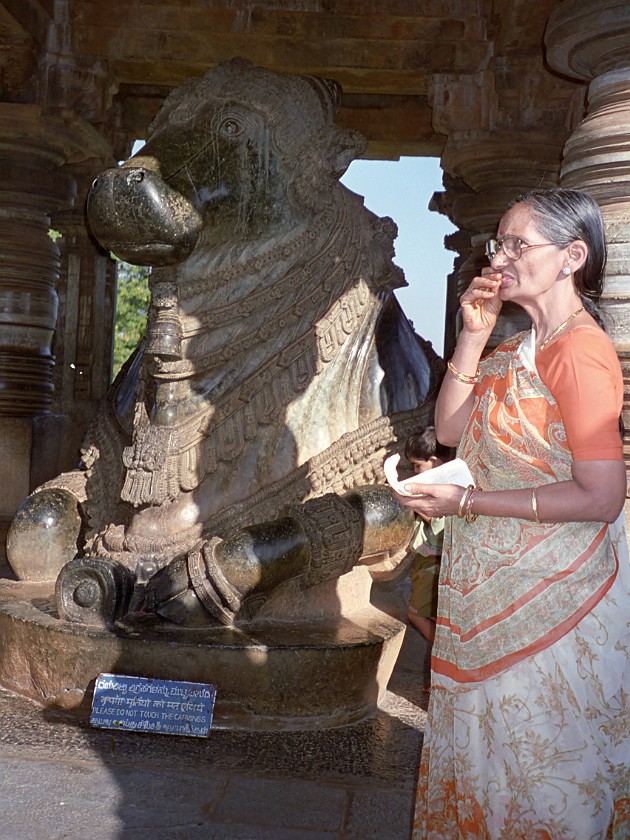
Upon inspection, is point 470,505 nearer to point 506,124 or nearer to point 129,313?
point 506,124

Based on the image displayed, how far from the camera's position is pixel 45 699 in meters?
3.69

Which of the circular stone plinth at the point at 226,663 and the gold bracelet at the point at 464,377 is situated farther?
the circular stone plinth at the point at 226,663

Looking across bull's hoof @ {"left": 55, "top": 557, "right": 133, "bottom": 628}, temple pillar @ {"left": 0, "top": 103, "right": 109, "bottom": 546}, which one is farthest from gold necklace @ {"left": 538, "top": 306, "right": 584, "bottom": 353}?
temple pillar @ {"left": 0, "top": 103, "right": 109, "bottom": 546}

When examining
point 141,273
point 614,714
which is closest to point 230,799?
point 614,714

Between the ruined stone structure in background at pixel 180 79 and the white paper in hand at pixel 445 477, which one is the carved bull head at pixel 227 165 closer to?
the ruined stone structure in background at pixel 180 79

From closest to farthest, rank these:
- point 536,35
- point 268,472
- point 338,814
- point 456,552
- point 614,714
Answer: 1. point 614,714
2. point 456,552
3. point 338,814
4. point 268,472
5. point 536,35

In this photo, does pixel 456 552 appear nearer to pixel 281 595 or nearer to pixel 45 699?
pixel 281 595

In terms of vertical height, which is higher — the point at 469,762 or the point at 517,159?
the point at 517,159

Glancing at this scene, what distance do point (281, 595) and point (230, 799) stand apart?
0.95 m

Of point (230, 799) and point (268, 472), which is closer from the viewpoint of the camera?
point (230, 799)

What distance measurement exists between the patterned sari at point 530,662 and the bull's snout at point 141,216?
1924 mm

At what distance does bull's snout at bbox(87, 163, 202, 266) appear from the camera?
12.8 ft

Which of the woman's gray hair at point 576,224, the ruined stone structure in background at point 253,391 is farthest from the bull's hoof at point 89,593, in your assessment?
the woman's gray hair at point 576,224

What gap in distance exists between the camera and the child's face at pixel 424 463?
3993 millimetres
